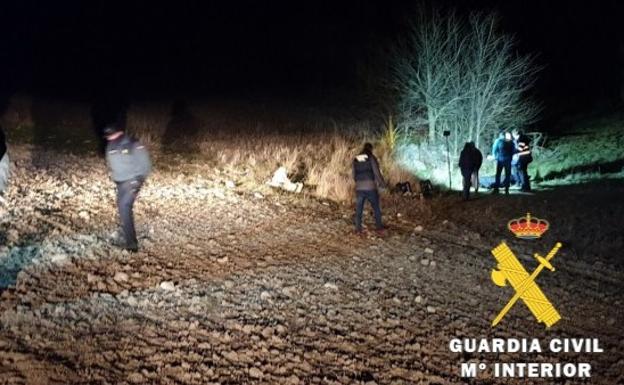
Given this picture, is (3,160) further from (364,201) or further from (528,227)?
(528,227)

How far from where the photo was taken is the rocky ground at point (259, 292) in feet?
17.4

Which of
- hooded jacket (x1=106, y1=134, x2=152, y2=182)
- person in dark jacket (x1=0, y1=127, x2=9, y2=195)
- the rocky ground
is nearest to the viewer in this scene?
the rocky ground

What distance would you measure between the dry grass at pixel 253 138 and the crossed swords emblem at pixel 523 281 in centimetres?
486

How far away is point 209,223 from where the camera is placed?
10.2 m

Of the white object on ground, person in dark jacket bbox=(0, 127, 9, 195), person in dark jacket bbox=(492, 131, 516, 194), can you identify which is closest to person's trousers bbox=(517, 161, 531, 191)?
person in dark jacket bbox=(492, 131, 516, 194)

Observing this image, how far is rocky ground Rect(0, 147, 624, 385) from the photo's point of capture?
209 inches

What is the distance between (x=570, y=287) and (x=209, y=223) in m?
5.95

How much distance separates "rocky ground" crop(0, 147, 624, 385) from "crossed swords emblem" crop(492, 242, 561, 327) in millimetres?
136

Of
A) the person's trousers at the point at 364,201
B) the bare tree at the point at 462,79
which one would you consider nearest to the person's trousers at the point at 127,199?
the person's trousers at the point at 364,201

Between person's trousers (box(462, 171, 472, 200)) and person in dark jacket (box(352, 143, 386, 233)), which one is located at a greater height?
person's trousers (box(462, 171, 472, 200))

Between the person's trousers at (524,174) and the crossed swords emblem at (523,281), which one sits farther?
the person's trousers at (524,174)

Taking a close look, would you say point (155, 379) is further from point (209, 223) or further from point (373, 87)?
point (373, 87)

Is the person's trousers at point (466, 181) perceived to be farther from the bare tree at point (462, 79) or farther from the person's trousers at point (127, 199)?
the bare tree at point (462, 79)

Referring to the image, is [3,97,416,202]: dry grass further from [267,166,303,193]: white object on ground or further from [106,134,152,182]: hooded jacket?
[106,134,152,182]: hooded jacket
